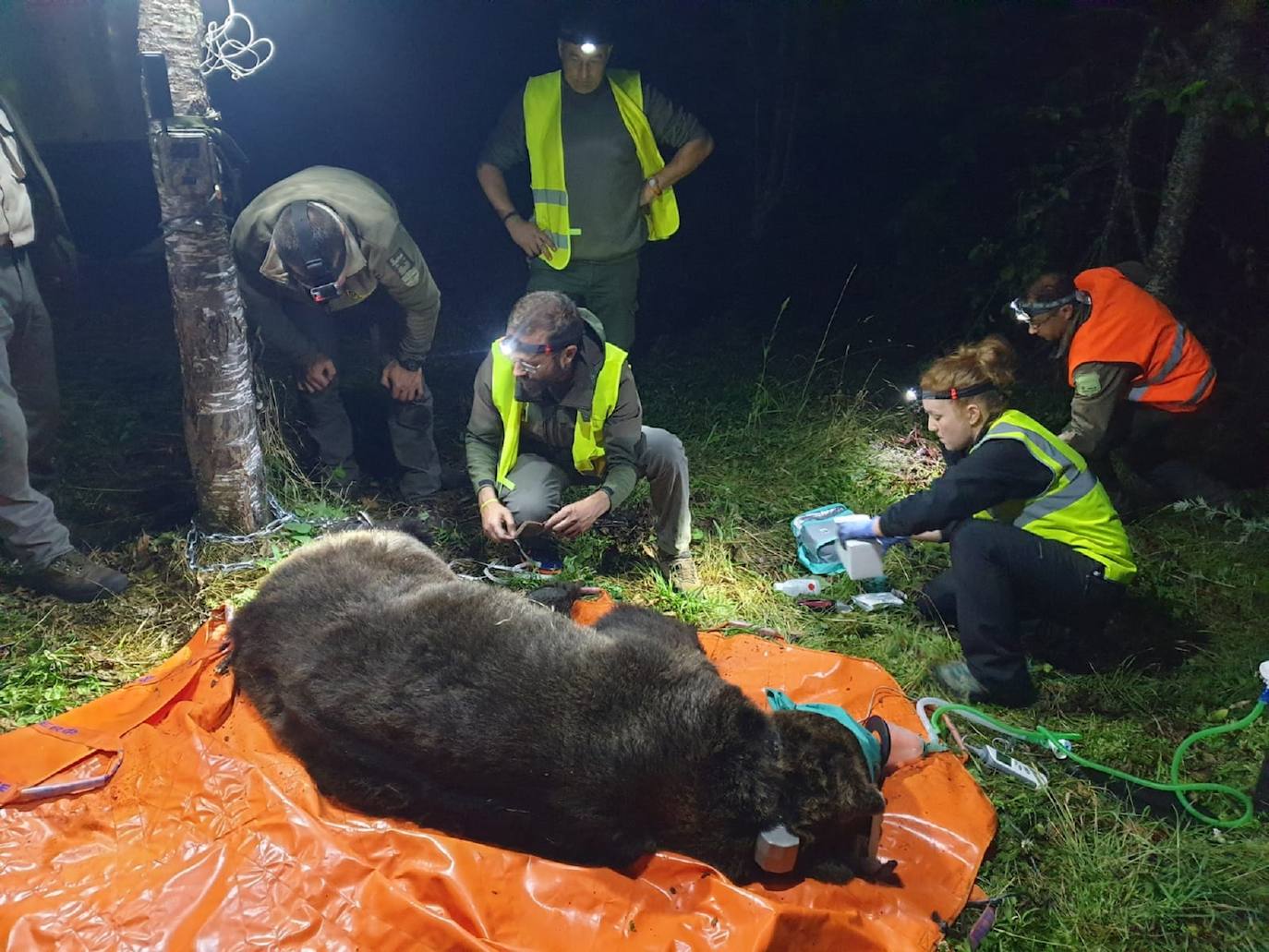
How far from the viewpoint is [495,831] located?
2924mm

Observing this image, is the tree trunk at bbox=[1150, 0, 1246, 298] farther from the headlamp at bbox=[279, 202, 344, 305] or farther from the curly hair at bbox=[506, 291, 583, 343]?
the headlamp at bbox=[279, 202, 344, 305]

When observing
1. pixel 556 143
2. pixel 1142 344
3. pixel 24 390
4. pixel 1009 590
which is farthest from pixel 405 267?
pixel 1142 344

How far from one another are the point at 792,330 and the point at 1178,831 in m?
5.77

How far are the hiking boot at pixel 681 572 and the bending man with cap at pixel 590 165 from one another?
1878 millimetres

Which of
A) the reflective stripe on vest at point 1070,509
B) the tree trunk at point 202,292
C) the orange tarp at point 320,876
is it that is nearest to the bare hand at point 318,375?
the tree trunk at point 202,292

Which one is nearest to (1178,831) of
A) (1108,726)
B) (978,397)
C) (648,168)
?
(1108,726)

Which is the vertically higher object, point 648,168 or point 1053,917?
point 648,168

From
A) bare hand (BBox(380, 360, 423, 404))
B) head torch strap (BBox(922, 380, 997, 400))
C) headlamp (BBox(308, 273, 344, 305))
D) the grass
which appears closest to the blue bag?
the grass

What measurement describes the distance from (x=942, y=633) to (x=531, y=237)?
3.27 m

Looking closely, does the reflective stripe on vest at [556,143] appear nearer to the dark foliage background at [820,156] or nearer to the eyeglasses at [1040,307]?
the eyeglasses at [1040,307]

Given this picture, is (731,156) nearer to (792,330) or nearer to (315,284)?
(792,330)

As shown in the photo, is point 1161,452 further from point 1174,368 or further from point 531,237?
point 531,237

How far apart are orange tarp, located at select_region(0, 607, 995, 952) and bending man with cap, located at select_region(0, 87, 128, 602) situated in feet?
3.90

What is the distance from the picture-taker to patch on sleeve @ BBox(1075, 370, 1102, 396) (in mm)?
4934
